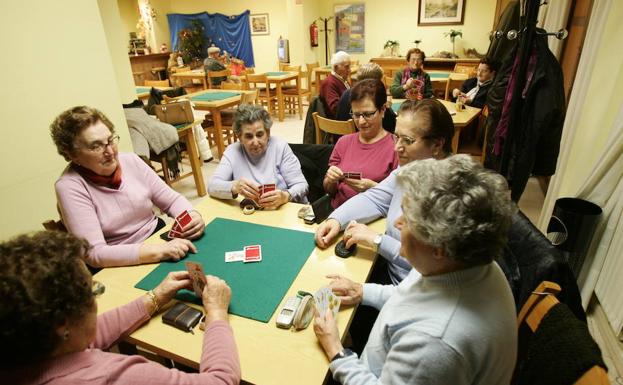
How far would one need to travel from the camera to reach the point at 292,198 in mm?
2094

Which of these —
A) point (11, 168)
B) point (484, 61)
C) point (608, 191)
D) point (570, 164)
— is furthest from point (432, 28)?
point (11, 168)

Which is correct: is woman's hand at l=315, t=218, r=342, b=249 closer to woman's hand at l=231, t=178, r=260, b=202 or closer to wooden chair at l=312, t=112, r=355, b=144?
woman's hand at l=231, t=178, r=260, b=202

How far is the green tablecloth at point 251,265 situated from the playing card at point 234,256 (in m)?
0.02

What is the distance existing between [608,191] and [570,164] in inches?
28.0

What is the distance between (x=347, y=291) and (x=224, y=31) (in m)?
10.1

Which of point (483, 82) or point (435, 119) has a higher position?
point (435, 119)

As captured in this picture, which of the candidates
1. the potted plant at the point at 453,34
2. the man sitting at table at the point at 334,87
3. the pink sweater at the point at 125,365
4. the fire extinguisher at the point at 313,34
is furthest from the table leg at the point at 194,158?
the potted plant at the point at 453,34

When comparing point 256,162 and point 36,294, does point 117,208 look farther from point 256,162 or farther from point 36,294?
point 36,294

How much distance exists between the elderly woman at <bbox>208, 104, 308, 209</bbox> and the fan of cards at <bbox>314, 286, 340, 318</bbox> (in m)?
0.90

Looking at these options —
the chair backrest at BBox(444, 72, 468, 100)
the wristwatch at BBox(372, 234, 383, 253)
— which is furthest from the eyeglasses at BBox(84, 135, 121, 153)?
the chair backrest at BBox(444, 72, 468, 100)

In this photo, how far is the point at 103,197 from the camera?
1.63 meters

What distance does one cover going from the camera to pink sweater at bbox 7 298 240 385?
27.1 inches

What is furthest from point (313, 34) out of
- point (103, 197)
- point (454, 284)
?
point (454, 284)

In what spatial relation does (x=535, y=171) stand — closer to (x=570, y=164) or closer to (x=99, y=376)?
(x=570, y=164)
